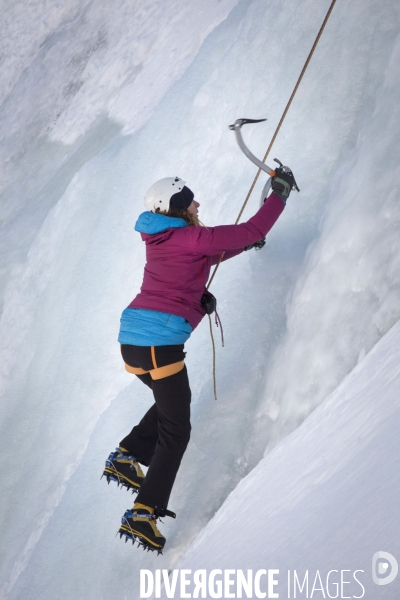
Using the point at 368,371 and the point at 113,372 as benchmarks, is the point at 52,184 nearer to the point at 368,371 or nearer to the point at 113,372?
the point at 113,372

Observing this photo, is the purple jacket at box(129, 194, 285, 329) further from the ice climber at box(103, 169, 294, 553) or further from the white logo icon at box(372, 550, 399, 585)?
the white logo icon at box(372, 550, 399, 585)

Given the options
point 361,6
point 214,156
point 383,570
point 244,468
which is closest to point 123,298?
point 214,156

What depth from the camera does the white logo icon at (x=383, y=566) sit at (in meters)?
0.88

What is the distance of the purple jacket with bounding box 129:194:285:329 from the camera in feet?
6.35

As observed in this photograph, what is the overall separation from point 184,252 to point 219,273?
75 centimetres

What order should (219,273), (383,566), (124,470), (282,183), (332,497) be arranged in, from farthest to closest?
(219,273) < (124,470) < (282,183) < (332,497) < (383,566)

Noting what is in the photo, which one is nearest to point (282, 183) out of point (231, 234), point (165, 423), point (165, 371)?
point (231, 234)

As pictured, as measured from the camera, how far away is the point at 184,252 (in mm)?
1965

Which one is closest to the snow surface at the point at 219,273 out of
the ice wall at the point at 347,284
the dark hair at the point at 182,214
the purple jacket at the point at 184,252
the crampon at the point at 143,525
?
the ice wall at the point at 347,284

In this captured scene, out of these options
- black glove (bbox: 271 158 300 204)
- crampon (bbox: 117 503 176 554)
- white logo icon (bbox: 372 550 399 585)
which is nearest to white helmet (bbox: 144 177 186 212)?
black glove (bbox: 271 158 300 204)

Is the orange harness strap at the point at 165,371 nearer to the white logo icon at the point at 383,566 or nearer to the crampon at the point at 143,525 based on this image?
the crampon at the point at 143,525

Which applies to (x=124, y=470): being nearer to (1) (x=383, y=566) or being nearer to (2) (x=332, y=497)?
(2) (x=332, y=497)

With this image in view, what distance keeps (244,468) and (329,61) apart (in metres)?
1.69

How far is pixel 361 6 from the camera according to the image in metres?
2.63
